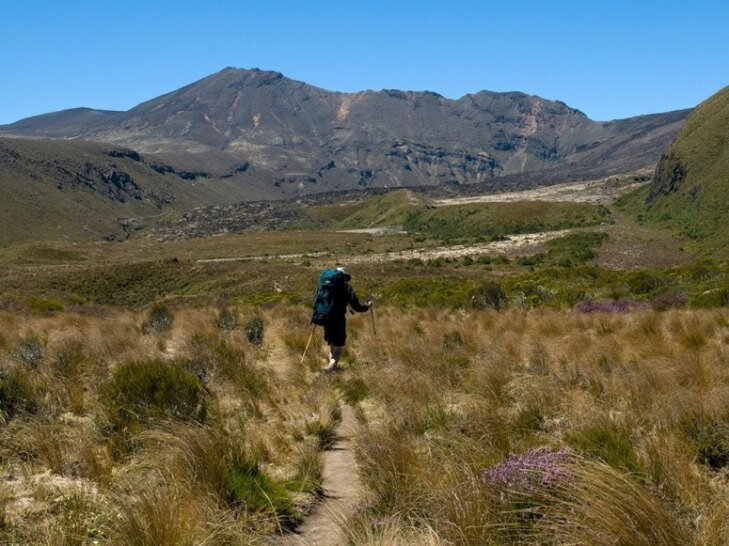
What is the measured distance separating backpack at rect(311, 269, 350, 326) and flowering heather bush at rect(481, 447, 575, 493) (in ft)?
23.4

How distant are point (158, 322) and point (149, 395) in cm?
968

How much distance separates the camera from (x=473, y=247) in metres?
82.6

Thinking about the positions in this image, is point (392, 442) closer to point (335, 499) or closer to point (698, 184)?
point (335, 499)

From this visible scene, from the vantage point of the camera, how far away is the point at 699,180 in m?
81.1

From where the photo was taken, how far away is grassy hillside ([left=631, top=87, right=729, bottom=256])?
67625mm

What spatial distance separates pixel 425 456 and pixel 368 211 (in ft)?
543

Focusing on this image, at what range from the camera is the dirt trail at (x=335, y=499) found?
4.36 metres

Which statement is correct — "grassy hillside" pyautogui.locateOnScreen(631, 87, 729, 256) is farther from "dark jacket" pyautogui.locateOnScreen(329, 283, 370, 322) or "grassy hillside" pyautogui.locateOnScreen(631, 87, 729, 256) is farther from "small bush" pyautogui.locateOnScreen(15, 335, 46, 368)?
"small bush" pyautogui.locateOnScreen(15, 335, 46, 368)

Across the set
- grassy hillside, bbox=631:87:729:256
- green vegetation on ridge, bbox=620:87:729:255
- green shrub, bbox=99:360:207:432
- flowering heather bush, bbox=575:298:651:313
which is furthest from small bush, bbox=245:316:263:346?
grassy hillside, bbox=631:87:729:256

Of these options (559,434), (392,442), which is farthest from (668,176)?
(392,442)

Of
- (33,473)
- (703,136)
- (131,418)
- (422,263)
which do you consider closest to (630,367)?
(131,418)

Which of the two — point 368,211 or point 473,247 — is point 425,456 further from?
point 368,211

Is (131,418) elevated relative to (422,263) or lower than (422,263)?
elevated

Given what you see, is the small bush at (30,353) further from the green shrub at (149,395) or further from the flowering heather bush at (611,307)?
the flowering heather bush at (611,307)
